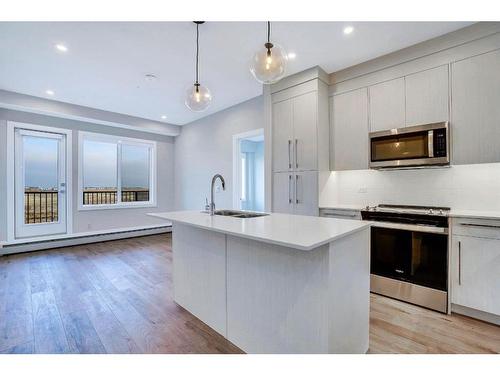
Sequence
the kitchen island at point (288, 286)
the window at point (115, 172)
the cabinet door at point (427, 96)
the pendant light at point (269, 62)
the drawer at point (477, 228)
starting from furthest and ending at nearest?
1. the window at point (115, 172)
2. the cabinet door at point (427, 96)
3. the drawer at point (477, 228)
4. the pendant light at point (269, 62)
5. the kitchen island at point (288, 286)

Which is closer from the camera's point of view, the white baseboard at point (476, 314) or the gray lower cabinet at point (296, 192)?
the white baseboard at point (476, 314)

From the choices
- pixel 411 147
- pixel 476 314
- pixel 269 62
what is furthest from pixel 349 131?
pixel 476 314

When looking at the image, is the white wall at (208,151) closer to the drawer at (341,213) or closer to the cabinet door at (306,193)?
the cabinet door at (306,193)

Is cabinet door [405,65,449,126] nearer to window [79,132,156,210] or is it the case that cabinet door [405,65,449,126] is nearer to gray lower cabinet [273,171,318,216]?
gray lower cabinet [273,171,318,216]

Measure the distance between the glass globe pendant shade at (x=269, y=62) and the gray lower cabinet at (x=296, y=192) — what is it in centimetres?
172

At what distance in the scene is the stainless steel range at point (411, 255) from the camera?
7.68ft

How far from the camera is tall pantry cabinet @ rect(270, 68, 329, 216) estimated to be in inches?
128

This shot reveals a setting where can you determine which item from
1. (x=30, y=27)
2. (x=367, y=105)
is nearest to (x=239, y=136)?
(x=367, y=105)

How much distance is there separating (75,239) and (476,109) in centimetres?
662

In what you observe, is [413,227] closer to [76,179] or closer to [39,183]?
[76,179]

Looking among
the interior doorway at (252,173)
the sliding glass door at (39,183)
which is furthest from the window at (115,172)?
the interior doorway at (252,173)

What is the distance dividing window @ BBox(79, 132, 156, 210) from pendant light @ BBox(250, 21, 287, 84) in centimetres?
490

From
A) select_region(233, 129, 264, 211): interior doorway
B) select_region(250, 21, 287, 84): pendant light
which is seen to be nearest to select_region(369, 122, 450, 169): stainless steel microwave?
select_region(250, 21, 287, 84): pendant light
